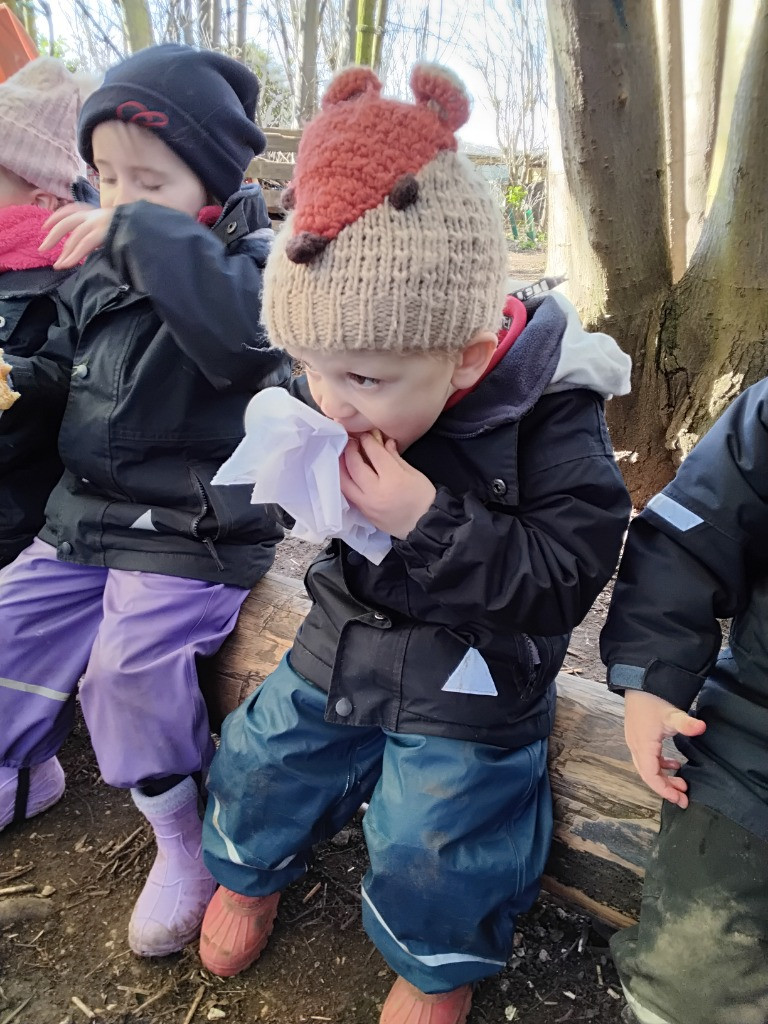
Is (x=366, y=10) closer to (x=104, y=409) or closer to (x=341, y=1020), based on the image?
(x=104, y=409)

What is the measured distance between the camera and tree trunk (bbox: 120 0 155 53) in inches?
316

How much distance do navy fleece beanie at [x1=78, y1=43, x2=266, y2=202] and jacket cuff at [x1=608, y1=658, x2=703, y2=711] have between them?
150cm

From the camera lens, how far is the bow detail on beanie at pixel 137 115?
1.85 m

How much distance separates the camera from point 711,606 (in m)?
1.45

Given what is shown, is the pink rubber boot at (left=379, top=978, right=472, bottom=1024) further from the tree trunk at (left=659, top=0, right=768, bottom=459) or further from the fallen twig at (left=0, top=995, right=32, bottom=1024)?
the tree trunk at (left=659, top=0, right=768, bottom=459)

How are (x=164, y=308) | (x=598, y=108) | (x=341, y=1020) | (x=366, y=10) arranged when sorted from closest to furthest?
(x=341, y=1020), (x=164, y=308), (x=598, y=108), (x=366, y=10)

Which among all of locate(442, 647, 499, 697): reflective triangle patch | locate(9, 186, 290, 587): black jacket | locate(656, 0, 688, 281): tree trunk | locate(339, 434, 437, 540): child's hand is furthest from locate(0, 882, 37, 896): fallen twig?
locate(656, 0, 688, 281): tree trunk

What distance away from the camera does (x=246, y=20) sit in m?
11.6

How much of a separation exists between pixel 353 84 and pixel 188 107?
0.80 m

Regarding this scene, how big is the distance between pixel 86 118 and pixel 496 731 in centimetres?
163

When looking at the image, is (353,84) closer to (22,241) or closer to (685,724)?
(685,724)

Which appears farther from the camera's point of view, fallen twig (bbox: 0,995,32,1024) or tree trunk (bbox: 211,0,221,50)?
tree trunk (bbox: 211,0,221,50)

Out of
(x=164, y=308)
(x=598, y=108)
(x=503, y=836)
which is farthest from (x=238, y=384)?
(x=598, y=108)

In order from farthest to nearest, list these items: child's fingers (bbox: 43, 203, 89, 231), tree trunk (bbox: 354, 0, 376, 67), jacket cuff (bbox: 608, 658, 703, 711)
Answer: tree trunk (bbox: 354, 0, 376, 67) < child's fingers (bbox: 43, 203, 89, 231) < jacket cuff (bbox: 608, 658, 703, 711)
